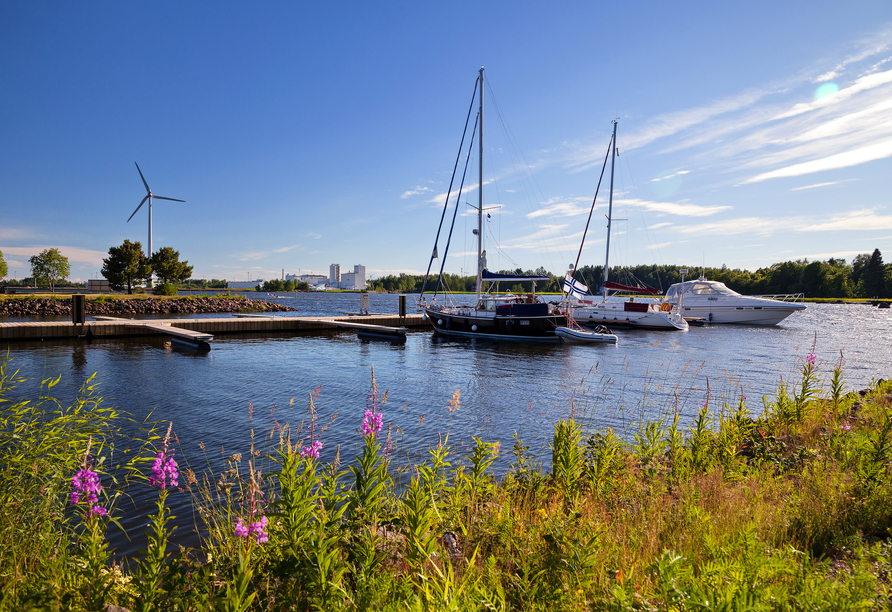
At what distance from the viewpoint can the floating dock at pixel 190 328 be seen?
24.1 m

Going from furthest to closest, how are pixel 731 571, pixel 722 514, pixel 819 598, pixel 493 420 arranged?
1. pixel 493 420
2. pixel 722 514
3. pixel 731 571
4. pixel 819 598

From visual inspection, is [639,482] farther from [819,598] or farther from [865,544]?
[819,598]

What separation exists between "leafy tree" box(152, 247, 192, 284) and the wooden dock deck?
41.1 m

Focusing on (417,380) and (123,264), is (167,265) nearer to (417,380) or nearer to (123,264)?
(123,264)

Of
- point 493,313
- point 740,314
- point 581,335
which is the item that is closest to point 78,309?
point 493,313

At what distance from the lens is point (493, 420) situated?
11289 millimetres

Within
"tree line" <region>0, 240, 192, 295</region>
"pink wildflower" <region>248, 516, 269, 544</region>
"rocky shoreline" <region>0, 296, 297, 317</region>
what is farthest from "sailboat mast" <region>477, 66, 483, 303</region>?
"tree line" <region>0, 240, 192, 295</region>

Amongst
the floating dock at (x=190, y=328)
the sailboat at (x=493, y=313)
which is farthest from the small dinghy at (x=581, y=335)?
the floating dock at (x=190, y=328)

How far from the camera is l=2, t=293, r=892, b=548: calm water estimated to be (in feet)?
33.8

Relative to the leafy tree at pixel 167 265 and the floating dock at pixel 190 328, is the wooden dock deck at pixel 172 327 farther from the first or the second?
the leafy tree at pixel 167 265

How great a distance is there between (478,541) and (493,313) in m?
27.6

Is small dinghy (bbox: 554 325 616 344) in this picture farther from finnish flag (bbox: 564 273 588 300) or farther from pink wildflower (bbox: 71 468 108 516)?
pink wildflower (bbox: 71 468 108 516)

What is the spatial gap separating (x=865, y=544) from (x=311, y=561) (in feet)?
14.7

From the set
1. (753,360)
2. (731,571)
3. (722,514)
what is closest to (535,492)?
(722,514)
